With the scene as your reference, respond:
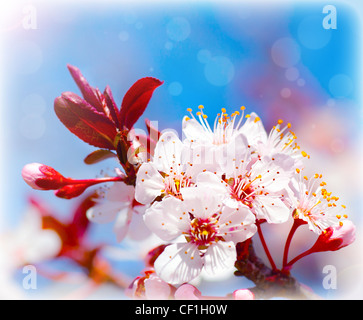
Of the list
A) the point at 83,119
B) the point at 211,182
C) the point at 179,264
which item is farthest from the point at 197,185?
the point at 83,119

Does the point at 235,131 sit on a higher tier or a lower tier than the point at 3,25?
lower

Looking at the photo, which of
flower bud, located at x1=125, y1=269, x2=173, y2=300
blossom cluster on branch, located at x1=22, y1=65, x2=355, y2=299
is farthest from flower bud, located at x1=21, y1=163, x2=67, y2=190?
flower bud, located at x1=125, y1=269, x2=173, y2=300

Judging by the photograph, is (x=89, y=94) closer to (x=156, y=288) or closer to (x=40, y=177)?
(x=40, y=177)

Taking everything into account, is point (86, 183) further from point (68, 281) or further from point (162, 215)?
point (68, 281)
